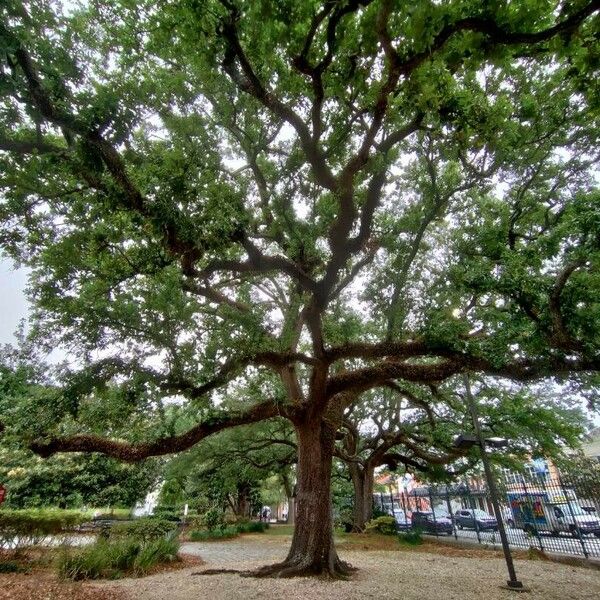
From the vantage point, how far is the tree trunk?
7.99 metres

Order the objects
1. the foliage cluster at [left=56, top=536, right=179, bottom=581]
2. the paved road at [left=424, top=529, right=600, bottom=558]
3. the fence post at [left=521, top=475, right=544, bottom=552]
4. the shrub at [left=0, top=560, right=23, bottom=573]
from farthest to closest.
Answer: the fence post at [left=521, top=475, right=544, bottom=552]
the paved road at [left=424, top=529, right=600, bottom=558]
the shrub at [left=0, top=560, right=23, bottom=573]
the foliage cluster at [left=56, top=536, right=179, bottom=581]

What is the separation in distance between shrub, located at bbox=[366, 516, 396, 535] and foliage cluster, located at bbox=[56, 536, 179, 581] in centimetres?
878

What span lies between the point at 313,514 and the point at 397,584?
2.05 m

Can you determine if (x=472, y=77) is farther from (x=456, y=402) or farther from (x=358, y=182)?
(x=456, y=402)

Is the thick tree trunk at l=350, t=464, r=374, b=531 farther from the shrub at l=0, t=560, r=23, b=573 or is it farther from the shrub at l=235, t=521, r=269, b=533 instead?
the shrub at l=0, t=560, r=23, b=573

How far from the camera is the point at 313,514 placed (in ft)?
27.7

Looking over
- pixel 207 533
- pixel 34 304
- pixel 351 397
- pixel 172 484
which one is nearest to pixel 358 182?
pixel 351 397

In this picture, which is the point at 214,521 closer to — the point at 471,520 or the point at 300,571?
the point at 471,520

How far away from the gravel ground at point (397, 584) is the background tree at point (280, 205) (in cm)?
119

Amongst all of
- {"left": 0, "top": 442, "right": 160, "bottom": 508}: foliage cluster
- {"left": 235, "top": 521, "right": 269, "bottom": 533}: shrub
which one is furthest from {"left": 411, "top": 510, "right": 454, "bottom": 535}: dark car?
{"left": 0, "top": 442, "right": 160, "bottom": 508}: foliage cluster

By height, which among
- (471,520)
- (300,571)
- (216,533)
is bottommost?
(300,571)

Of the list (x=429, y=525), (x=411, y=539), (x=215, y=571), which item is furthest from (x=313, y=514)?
(x=429, y=525)

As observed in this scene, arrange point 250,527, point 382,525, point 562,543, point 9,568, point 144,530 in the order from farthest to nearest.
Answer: point 250,527, point 382,525, point 144,530, point 562,543, point 9,568

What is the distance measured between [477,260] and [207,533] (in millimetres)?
18834
